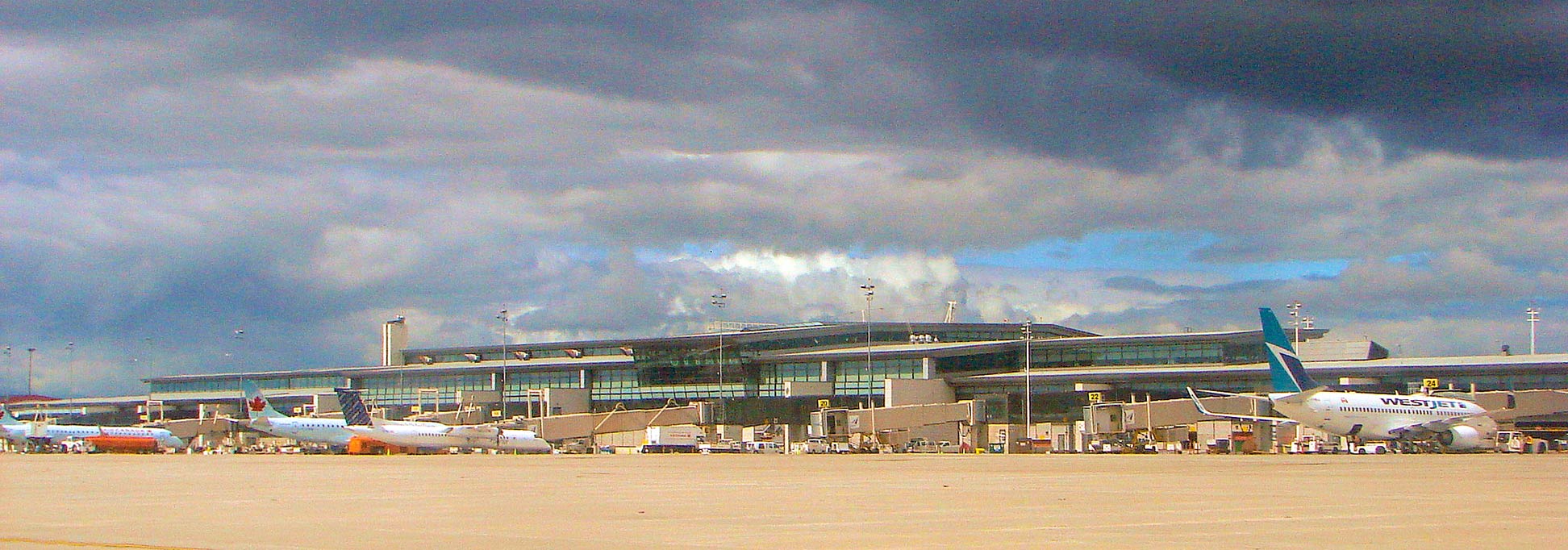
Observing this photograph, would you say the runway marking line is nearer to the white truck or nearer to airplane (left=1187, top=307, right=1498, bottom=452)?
airplane (left=1187, top=307, right=1498, bottom=452)

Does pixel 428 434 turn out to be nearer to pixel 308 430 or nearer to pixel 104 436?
pixel 308 430

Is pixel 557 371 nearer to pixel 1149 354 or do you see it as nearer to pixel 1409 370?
pixel 1149 354

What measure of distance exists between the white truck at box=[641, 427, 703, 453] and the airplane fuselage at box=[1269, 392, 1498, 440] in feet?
195

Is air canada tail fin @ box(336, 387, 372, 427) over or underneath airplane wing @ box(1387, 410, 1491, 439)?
over

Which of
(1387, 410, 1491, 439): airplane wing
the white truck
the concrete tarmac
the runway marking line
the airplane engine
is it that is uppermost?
Result: the runway marking line

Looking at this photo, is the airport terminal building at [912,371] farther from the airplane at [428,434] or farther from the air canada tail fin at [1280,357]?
the air canada tail fin at [1280,357]

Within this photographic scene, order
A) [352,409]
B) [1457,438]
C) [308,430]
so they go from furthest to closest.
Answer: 1. [308,430]
2. [352,409]
3. [1457,438]

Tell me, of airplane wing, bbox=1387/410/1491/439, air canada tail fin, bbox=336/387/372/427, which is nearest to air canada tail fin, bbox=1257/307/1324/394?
airplane wing, bbox=1387/410/1491/439

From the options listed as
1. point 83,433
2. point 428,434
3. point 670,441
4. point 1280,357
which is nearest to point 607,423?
point 670,441

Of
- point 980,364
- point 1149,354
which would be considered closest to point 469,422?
point 980,364

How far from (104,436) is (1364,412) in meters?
121

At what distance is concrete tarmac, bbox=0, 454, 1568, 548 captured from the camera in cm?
2253

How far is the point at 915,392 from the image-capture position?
160125mm

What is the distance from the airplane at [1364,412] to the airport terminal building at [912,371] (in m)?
37.7
